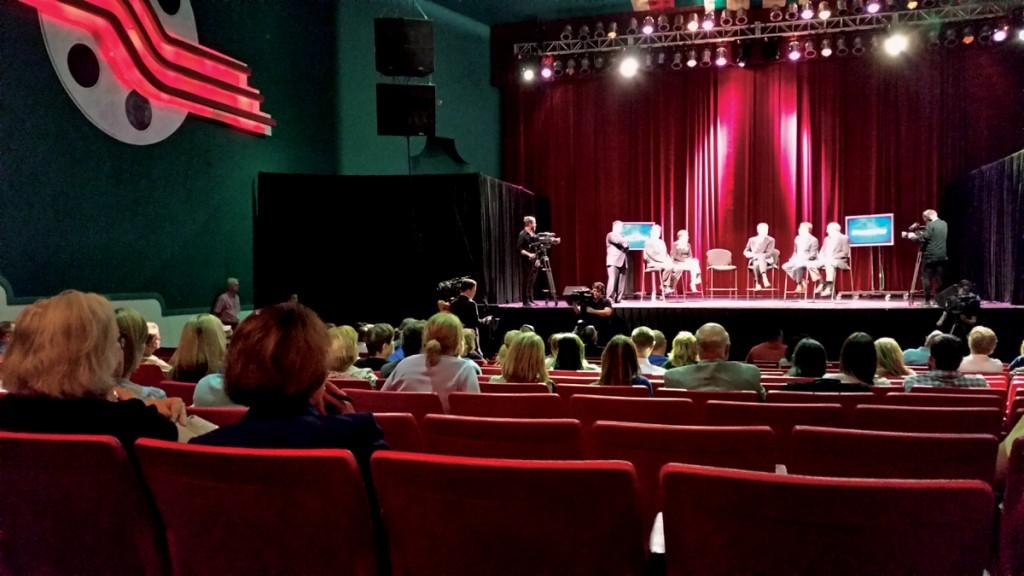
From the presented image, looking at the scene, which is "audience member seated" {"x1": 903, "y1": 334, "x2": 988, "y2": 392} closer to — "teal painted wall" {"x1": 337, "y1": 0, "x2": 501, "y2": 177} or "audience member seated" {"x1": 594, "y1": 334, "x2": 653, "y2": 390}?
"audience member seated" {"x1": 594, "y1": 334, "x2": 653, "y2": 390}

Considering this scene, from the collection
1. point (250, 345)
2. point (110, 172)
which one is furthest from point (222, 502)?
point (110, 172)

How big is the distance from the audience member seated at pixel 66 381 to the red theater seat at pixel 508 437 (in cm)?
82

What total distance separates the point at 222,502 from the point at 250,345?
33cm

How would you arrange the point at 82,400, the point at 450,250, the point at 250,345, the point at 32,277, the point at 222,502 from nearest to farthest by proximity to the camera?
the point at 222,502 < the point at 250,345 < the point at 82,400 < the point at 32,277 < the point at 450,250

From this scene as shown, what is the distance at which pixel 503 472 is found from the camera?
1.29 meters

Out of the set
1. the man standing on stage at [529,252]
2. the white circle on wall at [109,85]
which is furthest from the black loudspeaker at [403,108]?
the white circle on wall at [109,85]

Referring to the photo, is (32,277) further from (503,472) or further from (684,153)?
(684,153)

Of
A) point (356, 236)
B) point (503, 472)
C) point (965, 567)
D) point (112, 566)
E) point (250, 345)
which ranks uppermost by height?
point (356, 236)

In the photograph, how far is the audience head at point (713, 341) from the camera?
3520mm

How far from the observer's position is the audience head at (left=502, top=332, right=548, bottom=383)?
12.3ft

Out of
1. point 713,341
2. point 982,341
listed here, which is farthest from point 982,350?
point 713,341

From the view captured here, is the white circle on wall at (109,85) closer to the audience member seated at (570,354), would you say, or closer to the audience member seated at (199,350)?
the audience member seated at (199,350)

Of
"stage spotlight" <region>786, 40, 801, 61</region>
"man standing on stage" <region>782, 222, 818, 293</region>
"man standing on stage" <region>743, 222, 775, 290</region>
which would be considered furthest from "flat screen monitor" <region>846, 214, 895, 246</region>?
"stage spotlight" <region>786, 40, 801, 61</region>

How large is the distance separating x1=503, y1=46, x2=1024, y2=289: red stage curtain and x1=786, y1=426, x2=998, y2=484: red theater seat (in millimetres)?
12192
